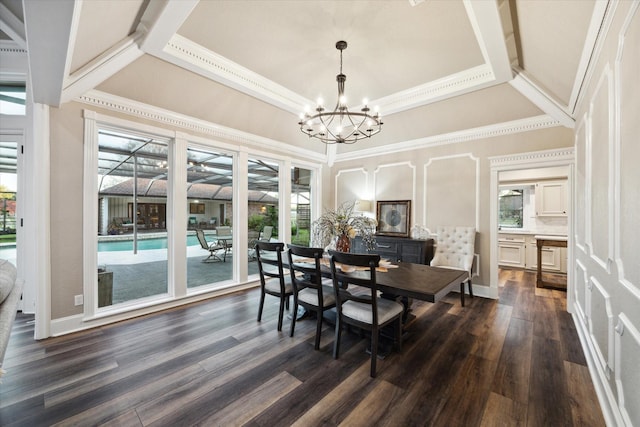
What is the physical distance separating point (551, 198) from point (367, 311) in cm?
561

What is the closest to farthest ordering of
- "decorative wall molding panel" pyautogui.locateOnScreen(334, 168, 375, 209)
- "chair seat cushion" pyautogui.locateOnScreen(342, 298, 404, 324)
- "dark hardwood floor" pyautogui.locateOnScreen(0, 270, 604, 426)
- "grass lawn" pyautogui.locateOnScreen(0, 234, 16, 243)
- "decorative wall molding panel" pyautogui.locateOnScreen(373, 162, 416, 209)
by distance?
1. "dark hardwood floor" pyautogui.locateOnScreen(0, 270, 604, 426)
2. "chair seat cushion" pyautogui.locateOnScreen(342, 298, 404, 324)
3. "grass lawn" pyautogui.locateOnScreen(0, 234, 16, 243)
4. "decorative wall molding panel" pyautogui.locateOnScreen(373, 162, 416, 209)
5. "decorative wall molding panel" pyautogui.locateOnScreen(334, 168, 375, 209)

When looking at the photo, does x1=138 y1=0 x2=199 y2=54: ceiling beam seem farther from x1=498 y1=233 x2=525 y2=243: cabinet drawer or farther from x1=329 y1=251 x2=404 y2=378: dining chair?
x1=498 y1=233 x2=525 y2=243: cabinet drawer

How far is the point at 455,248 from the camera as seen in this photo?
13.3 ft

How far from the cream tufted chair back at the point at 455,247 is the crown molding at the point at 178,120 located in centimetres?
308

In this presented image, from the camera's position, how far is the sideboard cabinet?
13.5 feet

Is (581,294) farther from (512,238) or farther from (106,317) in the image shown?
(106,317)

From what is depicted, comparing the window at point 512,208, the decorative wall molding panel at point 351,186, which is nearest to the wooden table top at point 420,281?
the decorative wall molding panel at point 351,186

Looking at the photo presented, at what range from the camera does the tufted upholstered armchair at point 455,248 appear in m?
3.86

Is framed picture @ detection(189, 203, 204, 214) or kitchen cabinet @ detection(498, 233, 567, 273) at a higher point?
framed picture @ detection(189, 203, 204, 214)

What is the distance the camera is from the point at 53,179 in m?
2.56

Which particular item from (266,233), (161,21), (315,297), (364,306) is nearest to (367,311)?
(364,306)

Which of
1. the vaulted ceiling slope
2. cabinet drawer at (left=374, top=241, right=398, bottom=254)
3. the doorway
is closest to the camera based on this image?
the vaulted ceiling slope

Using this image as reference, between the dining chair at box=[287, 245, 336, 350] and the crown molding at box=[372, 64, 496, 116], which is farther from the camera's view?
the crown molding at box=[372, 64, 496, 116]

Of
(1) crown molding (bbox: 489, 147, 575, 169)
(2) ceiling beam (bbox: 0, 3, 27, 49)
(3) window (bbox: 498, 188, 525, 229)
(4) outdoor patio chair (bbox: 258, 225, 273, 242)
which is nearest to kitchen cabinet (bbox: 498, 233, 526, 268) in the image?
(3) window (bbox: 498, 188, 525, 229)
